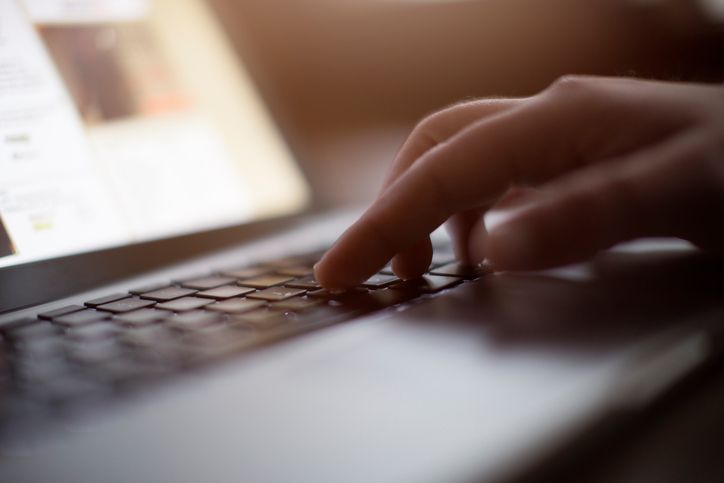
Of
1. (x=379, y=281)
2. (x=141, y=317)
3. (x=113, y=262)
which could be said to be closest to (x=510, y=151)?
(x=379, y=281)

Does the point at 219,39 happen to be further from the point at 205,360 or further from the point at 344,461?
the point at 344,461

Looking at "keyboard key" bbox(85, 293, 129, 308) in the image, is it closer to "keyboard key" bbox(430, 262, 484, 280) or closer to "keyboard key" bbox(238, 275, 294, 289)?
"keyboard key" bbox(238, 275, 294, 289)

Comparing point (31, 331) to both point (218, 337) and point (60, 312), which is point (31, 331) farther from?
point (218, 337)

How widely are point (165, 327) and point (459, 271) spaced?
0.21m

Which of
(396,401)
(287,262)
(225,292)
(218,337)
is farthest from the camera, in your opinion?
(287,262)

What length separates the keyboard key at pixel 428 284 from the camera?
0.40 m

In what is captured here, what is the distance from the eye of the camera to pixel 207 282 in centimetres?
49

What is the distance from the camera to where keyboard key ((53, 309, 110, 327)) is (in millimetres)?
386

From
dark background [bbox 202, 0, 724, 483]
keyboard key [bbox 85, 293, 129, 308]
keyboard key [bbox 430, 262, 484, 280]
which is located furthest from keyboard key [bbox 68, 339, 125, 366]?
dark background [bbox 202, 0, 724, 483]

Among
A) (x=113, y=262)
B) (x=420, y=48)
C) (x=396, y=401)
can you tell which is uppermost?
(x=420, y=48)

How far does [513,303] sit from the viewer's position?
0.34m

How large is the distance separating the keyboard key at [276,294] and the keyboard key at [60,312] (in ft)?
0.40

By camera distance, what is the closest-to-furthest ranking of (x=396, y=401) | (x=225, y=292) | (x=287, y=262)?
1. (x=396, y=401)
2. (x=225, y=292)
3. (x=287, y=262)

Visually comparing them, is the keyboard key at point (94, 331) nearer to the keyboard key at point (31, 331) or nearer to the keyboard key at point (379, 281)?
the keyboard key at point (31, 331)
